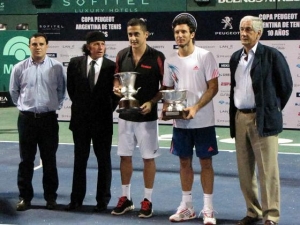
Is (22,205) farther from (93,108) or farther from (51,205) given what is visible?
(93,108)

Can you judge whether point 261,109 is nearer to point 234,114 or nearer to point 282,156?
point 234,114

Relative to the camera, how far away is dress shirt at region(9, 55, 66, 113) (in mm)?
7383

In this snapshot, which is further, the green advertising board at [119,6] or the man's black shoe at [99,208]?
the green advertising board at [119,6]

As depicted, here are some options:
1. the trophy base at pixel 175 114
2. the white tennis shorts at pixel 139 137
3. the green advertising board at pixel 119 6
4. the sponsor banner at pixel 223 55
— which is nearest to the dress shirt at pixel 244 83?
the trophy base at pixel 175 114

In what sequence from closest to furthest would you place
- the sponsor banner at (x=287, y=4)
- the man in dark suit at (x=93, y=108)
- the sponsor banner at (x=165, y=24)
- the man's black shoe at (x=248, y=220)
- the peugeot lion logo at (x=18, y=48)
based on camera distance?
the man's black shoe at (x=248, y=220) < the man in dark suit at (x=93, y=108) < the sponsor banner at (x=165, y=24) < the peugeot lion logo at (x=18, y=48) < the sponsor banner at (x=287, y=4)

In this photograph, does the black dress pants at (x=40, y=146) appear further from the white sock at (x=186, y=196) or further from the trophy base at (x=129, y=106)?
the white sock at (x=186, y=196)

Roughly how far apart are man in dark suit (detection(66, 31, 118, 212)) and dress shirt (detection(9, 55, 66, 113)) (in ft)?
0.56

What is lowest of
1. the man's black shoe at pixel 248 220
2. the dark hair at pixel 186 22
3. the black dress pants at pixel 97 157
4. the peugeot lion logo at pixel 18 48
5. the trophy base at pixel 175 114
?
the man's black shoe at pixel 248 220

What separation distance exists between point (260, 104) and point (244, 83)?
261 mm

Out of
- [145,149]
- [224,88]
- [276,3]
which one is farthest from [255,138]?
[276,3]

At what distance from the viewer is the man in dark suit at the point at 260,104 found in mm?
6438

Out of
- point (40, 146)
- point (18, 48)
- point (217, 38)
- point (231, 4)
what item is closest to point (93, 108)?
point (40, 146)

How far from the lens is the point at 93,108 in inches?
286

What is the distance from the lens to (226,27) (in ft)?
30.6
